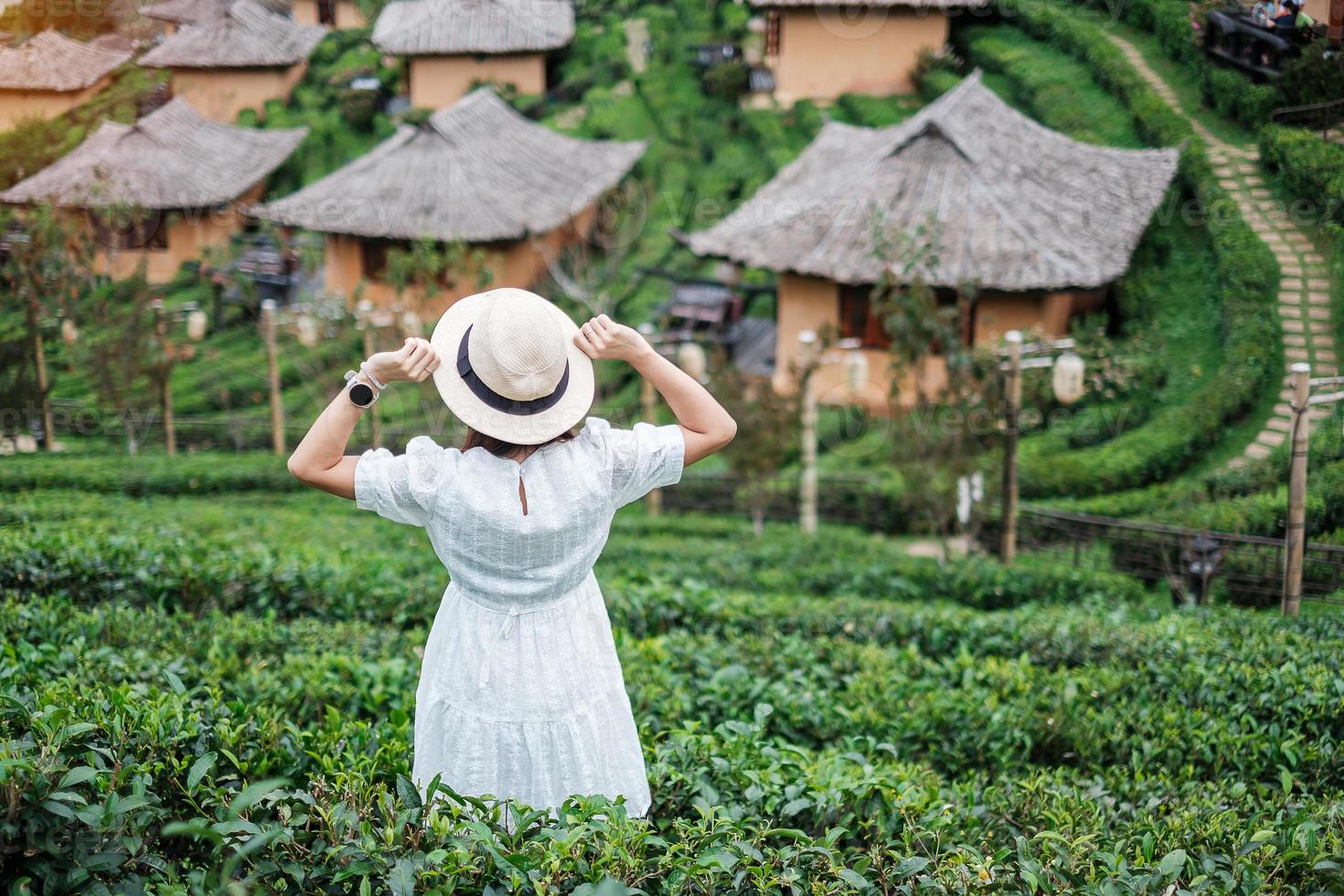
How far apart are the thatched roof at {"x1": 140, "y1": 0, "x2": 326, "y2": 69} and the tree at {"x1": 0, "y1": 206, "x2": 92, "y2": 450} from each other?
92.5 inches

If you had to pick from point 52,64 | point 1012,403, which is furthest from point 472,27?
point 1012,403

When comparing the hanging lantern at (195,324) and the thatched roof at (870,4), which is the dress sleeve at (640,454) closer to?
the hanging lantern at (195,324)

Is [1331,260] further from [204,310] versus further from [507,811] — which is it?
[204,310]

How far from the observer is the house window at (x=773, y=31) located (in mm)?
22203

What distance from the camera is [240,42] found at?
17203 mm

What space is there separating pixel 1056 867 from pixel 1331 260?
24.1 ft

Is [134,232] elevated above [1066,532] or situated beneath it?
elevated above

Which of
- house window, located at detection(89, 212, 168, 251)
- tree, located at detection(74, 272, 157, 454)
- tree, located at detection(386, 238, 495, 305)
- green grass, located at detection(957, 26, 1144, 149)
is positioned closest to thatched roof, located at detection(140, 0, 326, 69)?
house window, located at detection(89, 212, 168, 251)

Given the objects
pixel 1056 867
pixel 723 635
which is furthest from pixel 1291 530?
pixel 1056 867

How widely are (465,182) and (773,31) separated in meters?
6.79

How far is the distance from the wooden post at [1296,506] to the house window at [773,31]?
17.0 metres

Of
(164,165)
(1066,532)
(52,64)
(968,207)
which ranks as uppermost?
(52,64)

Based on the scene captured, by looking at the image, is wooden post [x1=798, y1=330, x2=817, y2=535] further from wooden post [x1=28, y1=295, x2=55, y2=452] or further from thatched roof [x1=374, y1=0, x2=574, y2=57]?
thatched roof [x1=374, y1=0, x2=574, y2=57]

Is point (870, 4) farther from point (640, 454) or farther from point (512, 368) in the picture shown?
point (512, 368)
